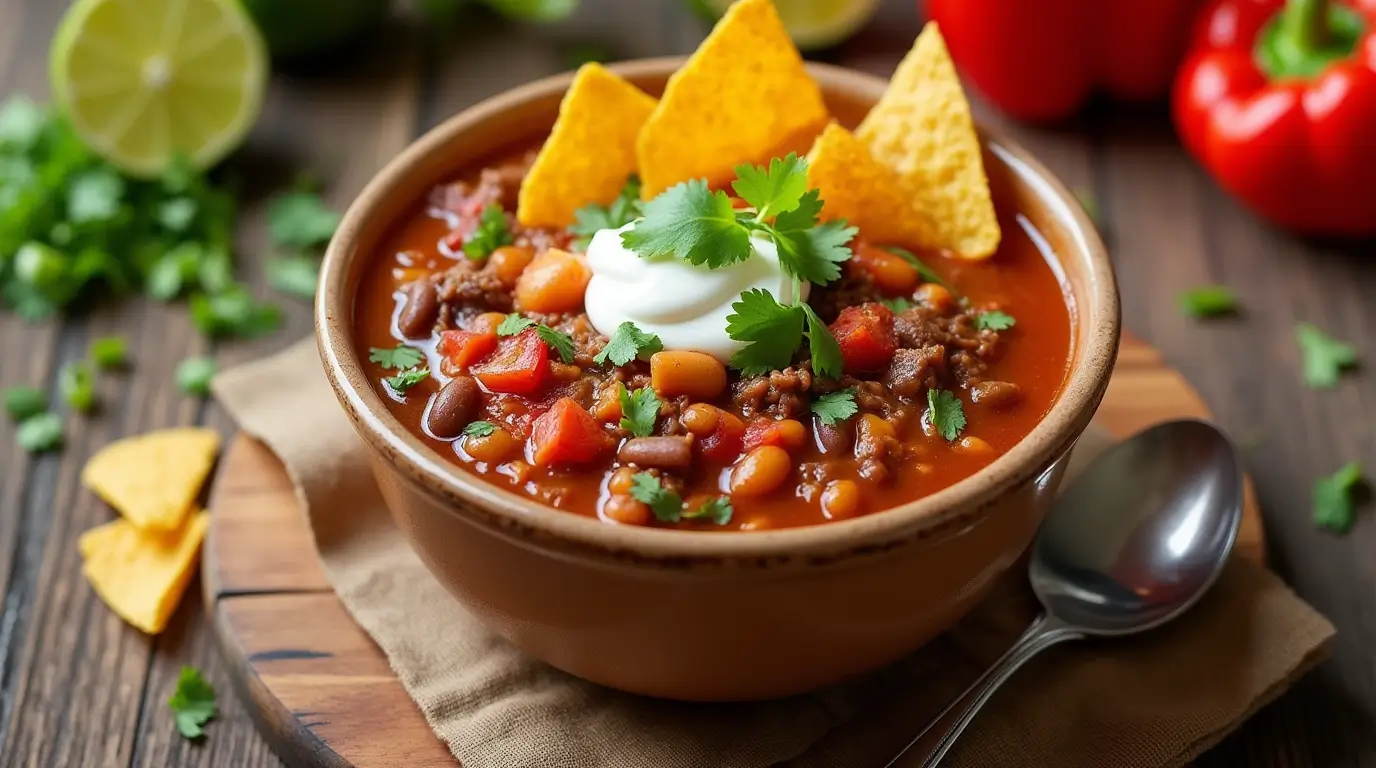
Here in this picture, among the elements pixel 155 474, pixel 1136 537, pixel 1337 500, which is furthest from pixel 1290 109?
pixel 155 474

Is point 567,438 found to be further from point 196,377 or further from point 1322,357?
point 1322,357

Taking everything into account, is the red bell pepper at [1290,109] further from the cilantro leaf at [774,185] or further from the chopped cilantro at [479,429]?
the chopped cilantro at [479,429]

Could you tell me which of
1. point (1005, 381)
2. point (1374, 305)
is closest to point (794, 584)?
point (1005, 381)

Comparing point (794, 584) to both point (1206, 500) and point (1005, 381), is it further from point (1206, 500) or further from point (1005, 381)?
point (1206, 500)

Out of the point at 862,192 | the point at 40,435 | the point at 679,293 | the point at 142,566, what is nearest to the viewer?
the point at 679,293

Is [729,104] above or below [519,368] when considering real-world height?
above

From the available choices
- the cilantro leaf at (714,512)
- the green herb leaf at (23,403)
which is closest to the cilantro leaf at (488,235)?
the cilantro leaf at (714,512)
